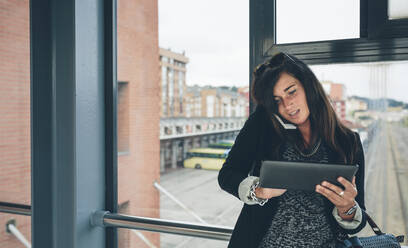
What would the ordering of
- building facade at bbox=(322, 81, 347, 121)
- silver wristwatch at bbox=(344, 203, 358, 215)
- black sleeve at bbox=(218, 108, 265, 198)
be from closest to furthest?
silver wristwatch at bbox=(344, 203, 358, 215), black sleeve at bbox=(218, 108, 265, 198), building facade at bbox=(322, 81, 347, 121)

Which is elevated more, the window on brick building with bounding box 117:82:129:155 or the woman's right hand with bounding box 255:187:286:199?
the window on brick building with bounding box 117:82:129:155

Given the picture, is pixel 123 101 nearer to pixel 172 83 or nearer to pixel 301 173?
pixel 172 83

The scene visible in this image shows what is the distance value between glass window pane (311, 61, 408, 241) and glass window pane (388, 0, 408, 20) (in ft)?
0.64

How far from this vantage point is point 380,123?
137cm

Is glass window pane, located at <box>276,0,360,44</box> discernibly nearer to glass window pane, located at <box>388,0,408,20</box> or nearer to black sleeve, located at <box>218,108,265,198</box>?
glass window pane, located at <box>388,0,408,20</box>

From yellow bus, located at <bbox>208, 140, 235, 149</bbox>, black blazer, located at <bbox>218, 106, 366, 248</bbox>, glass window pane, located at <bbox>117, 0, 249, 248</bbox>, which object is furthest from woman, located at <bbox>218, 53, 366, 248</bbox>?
yellow bus, located at <bbox>208, 140, 235, 149</bbox>

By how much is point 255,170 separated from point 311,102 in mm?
290

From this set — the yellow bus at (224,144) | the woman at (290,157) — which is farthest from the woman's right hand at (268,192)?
the yellow bus at (224,144)

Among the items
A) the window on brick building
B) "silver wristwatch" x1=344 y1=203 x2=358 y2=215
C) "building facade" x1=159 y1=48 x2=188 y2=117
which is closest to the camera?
"silver wristwatch" x1=344 y1=203 x2=358 y2=215

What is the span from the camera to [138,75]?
2494 mm

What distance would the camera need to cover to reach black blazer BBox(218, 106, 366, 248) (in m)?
0.96

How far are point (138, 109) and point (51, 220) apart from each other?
3.76ft

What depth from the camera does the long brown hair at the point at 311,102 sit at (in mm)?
992

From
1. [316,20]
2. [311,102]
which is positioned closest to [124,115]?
[316,20]
